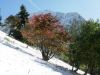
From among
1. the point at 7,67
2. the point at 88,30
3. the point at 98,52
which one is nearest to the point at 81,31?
the point at 88,30

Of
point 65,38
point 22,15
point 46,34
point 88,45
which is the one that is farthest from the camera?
point 22,15

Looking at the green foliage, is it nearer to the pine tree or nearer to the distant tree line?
the distant tree line

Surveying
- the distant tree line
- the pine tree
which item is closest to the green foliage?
the distant tree line

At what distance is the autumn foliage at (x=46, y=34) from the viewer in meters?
26.5

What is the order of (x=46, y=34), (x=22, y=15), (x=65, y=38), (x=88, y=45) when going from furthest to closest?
1. (x=22, y=15)
2. (x=65, y=38)
3. (x=88, y=45)
4. (x=46, y=34)

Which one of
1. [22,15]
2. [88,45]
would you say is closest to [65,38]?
[88,45]

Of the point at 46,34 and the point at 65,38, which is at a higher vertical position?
the point at 46,34

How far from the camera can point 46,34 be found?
25.9 metres

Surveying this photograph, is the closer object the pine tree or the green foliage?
the green foliage

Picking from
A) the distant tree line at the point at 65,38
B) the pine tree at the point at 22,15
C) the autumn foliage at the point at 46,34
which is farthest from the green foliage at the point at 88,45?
the pine tree at the point at 22,15

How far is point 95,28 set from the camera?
87.5ft

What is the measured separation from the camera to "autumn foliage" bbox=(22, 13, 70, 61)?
1041 inches

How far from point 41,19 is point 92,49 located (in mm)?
5869

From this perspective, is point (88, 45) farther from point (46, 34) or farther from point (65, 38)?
point (46, 34)
